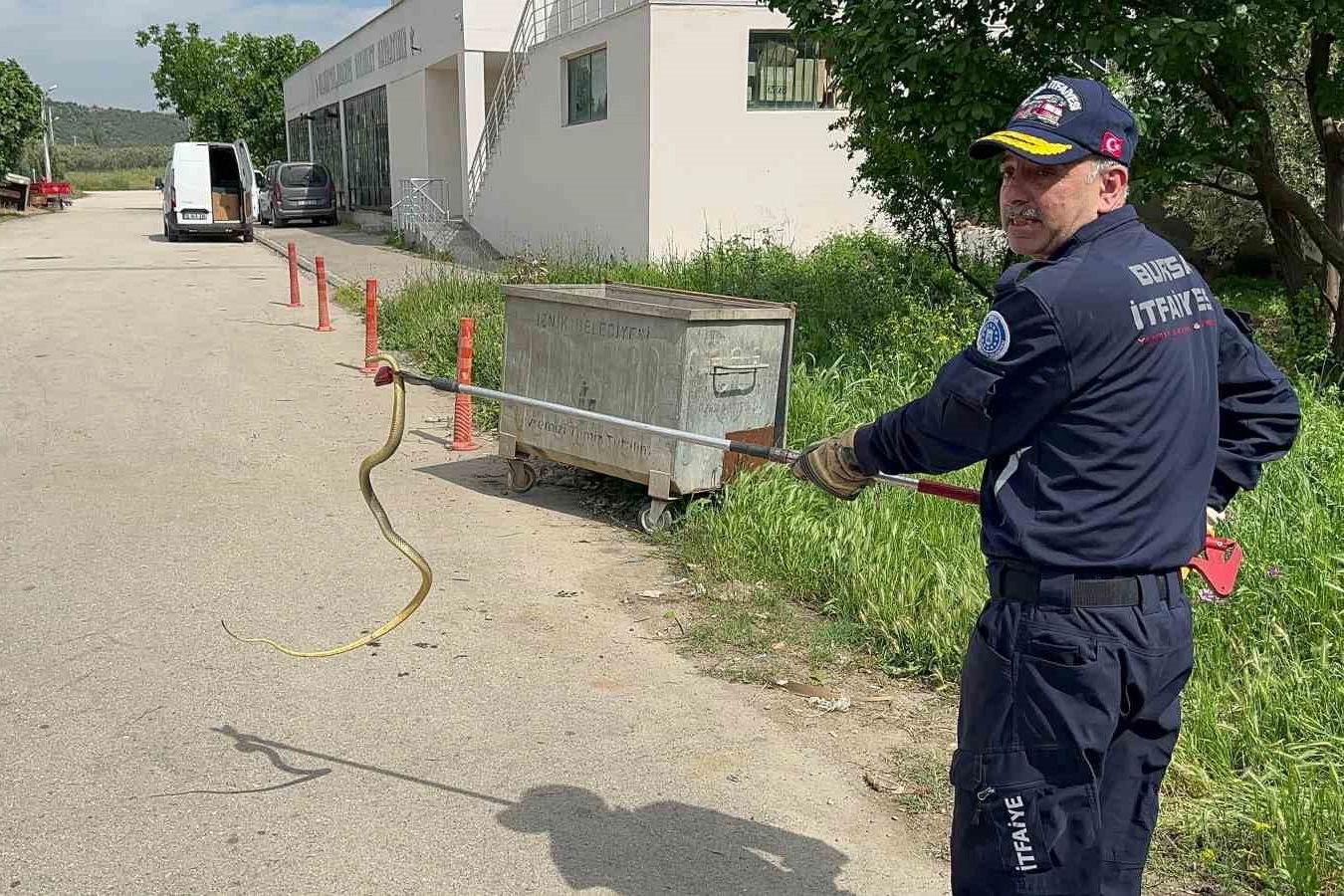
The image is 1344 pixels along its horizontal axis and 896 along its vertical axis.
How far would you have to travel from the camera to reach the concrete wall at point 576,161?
18.2 m

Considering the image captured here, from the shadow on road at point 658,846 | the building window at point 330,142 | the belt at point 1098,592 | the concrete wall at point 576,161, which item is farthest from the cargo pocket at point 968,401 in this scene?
the building window at point 330,142

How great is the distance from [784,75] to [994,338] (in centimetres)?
1705

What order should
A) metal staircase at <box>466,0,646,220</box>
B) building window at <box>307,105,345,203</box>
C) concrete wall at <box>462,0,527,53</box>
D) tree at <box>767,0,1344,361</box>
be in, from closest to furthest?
tree at <box>767,0,1344,361</box>, metal staircase at <box>466,0,646,220</box>, concrete wall at <box>462,0,527,53</box>, building window at <box>307,105,345,203</box>

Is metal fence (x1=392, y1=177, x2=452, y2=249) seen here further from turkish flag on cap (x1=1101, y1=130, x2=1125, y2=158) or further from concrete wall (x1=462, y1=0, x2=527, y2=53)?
turkish flag on cap (x1=1101, y1=130, x2=1125, y2=158)

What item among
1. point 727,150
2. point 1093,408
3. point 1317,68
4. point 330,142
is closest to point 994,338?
point 1093,408

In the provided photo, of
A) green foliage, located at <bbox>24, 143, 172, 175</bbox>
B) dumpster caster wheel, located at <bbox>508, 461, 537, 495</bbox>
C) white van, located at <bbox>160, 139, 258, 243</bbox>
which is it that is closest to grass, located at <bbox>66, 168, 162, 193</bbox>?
green foliage, located at <bbox>24, 143, 172, 175</bbox>

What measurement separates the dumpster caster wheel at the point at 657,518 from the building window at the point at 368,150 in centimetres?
2820

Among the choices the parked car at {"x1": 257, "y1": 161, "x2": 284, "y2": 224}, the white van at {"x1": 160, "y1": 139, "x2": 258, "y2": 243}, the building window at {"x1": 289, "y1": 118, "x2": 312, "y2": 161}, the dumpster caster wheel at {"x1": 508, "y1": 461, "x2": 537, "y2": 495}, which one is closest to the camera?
the dumpster caster wheel at {"x1": 508, "y1": 461, "x2": 537, "y2": 495}

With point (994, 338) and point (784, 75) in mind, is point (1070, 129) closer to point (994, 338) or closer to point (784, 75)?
point (994, 338)

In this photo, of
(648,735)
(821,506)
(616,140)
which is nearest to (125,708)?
(648,735)

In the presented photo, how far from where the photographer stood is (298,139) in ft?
161

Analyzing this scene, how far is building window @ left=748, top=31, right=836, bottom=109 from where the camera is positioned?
1828cm

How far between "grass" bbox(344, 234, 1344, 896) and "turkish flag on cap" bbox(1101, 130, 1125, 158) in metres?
2.16

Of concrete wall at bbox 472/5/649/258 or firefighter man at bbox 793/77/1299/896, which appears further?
concrete wall at bbox 472/5/649/258
